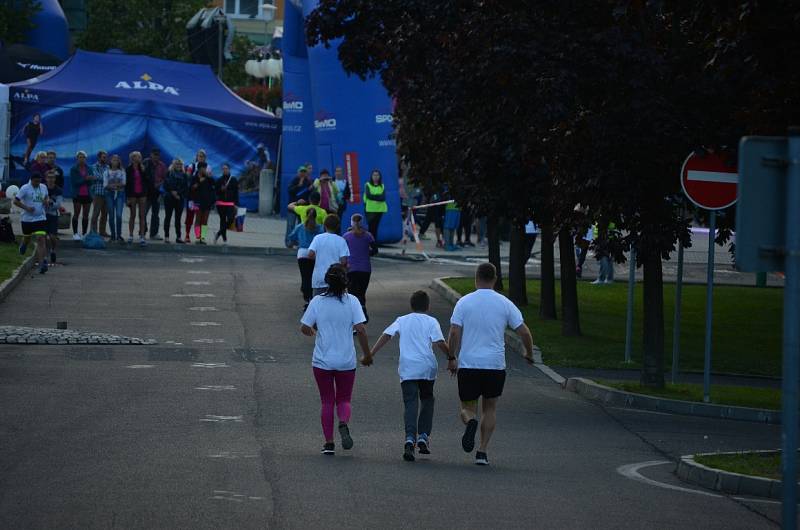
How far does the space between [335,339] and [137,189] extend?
21.3 meters

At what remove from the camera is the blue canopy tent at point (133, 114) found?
41375 mm

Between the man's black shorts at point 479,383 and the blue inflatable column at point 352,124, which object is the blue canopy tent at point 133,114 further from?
the man's black shorts at point 479,383

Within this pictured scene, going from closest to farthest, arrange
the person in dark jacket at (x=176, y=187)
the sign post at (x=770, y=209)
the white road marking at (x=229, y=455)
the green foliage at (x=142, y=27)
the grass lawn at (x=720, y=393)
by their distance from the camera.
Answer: the sign post at (x=770, y=209), the white road marking at (x=229, y=455), the grass lawn at (x=720, y=393), the person in dark jacket at (x=176, y=187), the green foliage at (x=142, y=27)

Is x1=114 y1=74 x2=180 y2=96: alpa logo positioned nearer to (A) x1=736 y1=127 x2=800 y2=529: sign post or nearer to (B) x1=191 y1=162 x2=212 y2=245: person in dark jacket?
(B) x1=191 y1=162 x2=212 y2=245: person in dark jacket

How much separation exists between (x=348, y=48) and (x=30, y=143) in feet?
60.9

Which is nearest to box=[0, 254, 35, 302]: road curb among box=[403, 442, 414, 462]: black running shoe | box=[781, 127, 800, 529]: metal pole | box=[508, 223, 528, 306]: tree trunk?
box=[508, 223, 528, 306]: tree trunk

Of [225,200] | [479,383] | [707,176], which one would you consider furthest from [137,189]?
[479,383]

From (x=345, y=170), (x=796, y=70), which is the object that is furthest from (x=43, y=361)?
(x=345, y=170)

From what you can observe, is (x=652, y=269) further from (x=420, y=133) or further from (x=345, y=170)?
(x=345, y=170)

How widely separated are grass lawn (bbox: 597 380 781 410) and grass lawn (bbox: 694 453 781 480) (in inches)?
157

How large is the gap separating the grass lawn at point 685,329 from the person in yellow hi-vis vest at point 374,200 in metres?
3.81

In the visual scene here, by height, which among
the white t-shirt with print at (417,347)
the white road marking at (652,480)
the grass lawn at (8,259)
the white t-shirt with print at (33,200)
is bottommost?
the white road marking at (652,480)

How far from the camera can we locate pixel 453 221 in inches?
1553

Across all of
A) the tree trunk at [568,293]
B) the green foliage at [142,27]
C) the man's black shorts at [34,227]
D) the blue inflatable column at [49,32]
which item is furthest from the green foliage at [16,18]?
the tree trunk at [568,293]
